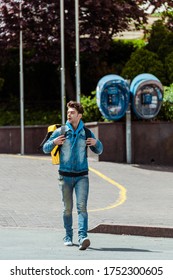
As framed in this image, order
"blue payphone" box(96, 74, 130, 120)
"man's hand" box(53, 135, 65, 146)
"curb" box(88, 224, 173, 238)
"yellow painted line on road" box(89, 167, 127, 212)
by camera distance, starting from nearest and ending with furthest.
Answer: "man's hand" box(53, 135, 65, 146)
"curb" box(88, 224, 173, 238)
"yellow painted line on road" box(89, 167, 127, 212)
"blue payphone" box(96, 74, 130, 120)

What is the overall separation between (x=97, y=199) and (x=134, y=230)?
11.6ft

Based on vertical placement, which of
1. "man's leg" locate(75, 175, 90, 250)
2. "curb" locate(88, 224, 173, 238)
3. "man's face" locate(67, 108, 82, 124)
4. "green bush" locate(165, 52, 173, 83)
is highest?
"green bush" locate(165, 52, 173, 83)

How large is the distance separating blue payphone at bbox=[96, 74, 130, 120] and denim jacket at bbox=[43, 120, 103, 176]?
1026 cm

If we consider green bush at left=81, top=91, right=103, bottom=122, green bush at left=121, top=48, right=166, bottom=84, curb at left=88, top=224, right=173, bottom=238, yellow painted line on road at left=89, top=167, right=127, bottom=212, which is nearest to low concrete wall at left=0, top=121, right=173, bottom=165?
green bush at left=81, top=91, right=103, bottom=122

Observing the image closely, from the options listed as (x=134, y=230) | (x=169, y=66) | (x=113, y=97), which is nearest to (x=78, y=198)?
(x=134, y=230)

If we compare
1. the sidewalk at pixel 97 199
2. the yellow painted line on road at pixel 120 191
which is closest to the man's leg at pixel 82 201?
the sidewalk at pixel 97 199

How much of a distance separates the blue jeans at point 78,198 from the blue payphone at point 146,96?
34.5 ft

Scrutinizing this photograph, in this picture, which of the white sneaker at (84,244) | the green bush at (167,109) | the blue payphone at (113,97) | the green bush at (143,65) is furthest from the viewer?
the green bush at (143,65)

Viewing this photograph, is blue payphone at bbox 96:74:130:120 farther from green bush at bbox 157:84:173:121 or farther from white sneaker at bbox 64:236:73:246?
white sneaker at bbox 64:236:73:246

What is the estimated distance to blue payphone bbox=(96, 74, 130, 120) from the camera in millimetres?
21781

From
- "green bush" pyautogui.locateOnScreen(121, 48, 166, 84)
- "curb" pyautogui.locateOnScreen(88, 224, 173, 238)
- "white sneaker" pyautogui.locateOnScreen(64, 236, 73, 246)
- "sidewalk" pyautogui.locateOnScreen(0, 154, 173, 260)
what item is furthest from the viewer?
"green bush" pyautogui.locateOnScreen(121, 48, 166, 84)

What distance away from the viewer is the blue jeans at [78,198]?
11469 mm

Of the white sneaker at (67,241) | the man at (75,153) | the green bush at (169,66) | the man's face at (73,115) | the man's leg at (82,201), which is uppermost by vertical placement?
the green bush at (169,66)

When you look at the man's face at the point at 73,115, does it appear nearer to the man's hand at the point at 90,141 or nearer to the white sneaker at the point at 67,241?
the man's hand at the point at 90,141
